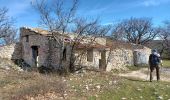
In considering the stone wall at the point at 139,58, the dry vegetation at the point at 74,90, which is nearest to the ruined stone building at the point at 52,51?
the stone wall at the point at 139,58

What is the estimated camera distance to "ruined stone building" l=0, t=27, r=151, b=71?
25183 millimetres

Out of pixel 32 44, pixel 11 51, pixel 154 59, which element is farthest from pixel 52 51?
pixel 154 59

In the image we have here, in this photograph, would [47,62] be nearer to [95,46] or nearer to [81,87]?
[95,46]

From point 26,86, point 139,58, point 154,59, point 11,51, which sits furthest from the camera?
point 139,58

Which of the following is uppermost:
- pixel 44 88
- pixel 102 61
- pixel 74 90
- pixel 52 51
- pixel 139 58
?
pixel 52 51

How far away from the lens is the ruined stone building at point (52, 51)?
25183mm

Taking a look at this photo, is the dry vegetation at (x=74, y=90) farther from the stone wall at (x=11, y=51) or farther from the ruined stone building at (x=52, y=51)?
the stone wall at (x=11, y=51)

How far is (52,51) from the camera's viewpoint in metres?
25.6

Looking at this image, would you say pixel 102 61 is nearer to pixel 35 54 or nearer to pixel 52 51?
pixel 52 51

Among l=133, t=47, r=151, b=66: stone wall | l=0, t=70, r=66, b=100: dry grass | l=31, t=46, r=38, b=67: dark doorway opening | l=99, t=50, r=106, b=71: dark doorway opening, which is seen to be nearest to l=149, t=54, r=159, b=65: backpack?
l=0, t=70, r=66, b=100: dry grass

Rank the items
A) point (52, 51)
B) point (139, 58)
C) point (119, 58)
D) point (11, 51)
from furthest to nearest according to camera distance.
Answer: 1. point (139, 58)
2. point (119, 58)
3. point (11, 51)
4. point (52, 51)

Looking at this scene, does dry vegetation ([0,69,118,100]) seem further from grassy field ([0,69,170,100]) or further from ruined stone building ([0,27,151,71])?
ruined stone building ([0,27,151,71])

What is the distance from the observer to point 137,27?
221 feet

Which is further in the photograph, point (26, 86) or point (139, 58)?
point (139, 58)
